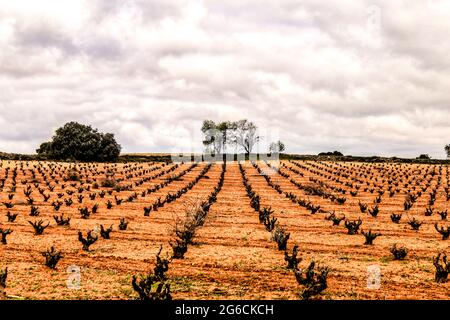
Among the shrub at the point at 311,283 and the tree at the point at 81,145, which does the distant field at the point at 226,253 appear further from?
the tree at the point at 81,145

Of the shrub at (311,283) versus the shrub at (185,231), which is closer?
the shrub at (311,283)

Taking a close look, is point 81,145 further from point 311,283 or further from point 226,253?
point 311,283

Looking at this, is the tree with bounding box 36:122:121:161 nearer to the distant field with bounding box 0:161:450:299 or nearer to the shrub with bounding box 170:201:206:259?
the distant field with bounding box 0:161:450:299

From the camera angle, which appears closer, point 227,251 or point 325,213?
point 227,251

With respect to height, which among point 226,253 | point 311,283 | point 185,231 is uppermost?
point 185,231

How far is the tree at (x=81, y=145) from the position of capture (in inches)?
2908

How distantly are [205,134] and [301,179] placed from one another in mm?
66741

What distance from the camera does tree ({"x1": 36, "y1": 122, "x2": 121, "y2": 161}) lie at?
2908 inches

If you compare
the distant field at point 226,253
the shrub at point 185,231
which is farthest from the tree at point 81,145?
the shrub at point 185,231

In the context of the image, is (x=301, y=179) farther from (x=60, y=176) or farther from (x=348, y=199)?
(x=60, y=176)


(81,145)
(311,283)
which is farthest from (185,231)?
(81,145)

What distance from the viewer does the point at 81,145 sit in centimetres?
7356

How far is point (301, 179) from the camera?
4628 cm

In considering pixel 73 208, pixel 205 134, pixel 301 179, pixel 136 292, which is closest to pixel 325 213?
pixel 73 208
